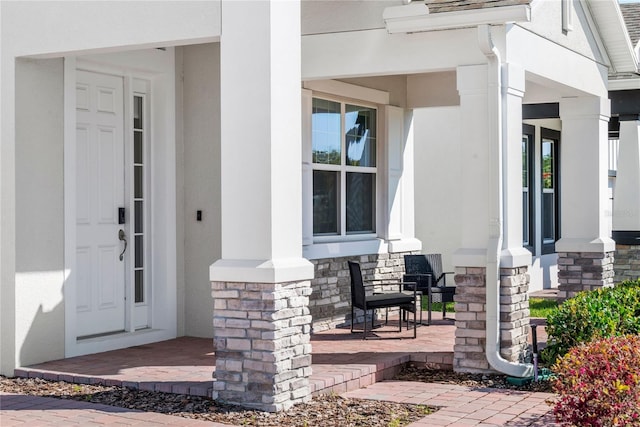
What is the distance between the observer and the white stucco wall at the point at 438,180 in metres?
15.3

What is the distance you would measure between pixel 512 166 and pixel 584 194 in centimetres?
310

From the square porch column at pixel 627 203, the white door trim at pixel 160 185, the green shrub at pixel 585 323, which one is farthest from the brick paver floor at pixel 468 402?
the square porch column at pixel 627 203

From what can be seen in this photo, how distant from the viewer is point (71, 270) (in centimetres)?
836

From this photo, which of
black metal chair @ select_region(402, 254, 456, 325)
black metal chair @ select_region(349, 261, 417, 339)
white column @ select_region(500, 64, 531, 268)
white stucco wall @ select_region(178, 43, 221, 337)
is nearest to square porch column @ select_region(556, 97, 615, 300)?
black metal chair @ select_region(402, 254, 456, 325)

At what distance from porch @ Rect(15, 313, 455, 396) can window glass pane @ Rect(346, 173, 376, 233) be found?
5.76ft

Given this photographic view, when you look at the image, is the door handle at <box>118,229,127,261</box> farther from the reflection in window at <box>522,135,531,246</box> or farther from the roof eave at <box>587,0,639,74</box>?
the reflection in window at <box>522,135,531,246</box>

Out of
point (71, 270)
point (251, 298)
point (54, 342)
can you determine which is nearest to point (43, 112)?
point (71, 270)

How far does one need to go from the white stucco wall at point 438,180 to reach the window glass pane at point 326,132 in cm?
477

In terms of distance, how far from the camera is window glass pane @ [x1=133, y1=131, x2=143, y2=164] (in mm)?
9328

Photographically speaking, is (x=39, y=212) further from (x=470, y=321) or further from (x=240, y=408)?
(x=470, y=321)

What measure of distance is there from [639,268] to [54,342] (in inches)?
392

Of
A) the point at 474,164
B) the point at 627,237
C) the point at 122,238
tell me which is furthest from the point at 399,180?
the point at 627,237

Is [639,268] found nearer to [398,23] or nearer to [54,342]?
[398,23]

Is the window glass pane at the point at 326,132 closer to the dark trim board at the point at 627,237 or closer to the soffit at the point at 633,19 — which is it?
the soffit at the point at 633,19
